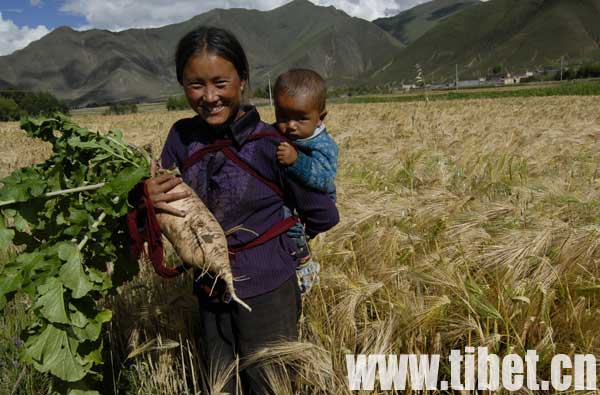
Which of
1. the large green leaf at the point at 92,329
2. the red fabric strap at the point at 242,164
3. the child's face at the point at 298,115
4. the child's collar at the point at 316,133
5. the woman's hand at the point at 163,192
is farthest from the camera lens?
the child's face at the point at 298,115

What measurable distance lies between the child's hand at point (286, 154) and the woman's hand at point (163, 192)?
443 millimetres

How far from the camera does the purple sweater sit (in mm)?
2053

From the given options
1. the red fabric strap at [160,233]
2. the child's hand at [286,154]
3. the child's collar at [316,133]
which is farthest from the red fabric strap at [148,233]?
the child's collar at [316,133]

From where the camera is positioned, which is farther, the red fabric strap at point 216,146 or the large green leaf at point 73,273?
the red fabric strap at point 216,146

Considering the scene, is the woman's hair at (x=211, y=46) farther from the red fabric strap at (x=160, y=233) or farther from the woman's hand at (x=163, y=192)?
the woman's hand at (x=163, y=192)

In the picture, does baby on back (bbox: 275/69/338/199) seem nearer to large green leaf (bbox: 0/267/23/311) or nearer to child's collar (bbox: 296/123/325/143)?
child's collar (bbox: 296/123/325/143)

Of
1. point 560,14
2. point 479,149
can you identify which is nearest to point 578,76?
point 479,149

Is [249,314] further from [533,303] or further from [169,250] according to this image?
[169,250]

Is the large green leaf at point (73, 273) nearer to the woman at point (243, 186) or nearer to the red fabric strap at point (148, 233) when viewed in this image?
the red fabric strap at point (148, 233)

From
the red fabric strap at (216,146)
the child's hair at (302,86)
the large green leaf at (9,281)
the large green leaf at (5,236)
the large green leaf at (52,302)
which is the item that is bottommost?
the large green leaf at (52,302)

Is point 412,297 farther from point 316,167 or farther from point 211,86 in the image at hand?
point 211,86

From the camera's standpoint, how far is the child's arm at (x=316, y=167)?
197 cm

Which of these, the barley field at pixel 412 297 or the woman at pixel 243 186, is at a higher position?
the woman at pixel 243 186

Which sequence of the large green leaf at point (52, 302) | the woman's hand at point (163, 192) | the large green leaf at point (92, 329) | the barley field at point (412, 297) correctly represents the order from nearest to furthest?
1. the large green leaf at point (52, 302)
2. the large green leaf at point (92, 329)
3. the woman's hand at point (163, 192)
4. the barley field at point (412, 297)
